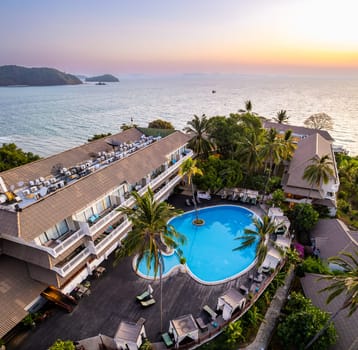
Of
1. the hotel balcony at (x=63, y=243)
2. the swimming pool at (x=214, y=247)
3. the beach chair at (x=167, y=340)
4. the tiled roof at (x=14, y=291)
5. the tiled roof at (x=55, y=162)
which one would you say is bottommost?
the swimming pool at (x=214, y=247)

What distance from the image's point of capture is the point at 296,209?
107 ft

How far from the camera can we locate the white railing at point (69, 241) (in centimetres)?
1836

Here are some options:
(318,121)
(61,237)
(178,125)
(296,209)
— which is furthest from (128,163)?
(178,125)

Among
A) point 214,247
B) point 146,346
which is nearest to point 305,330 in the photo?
point 146,346

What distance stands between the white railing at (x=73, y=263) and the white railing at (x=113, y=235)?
1049 millimetres

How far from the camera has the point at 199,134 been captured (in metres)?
43.0

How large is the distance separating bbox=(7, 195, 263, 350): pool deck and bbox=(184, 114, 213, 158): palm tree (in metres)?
25.9

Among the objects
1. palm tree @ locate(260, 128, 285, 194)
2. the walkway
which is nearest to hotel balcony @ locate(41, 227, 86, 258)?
the walkway

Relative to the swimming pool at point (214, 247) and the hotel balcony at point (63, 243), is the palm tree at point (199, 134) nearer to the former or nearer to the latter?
the swimming pool at point (214, 247)

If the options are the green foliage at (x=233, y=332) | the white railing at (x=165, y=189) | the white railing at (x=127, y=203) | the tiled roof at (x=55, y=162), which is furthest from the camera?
the white railing at (x=165, y=189)

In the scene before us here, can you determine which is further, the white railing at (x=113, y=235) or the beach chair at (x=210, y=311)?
the white railing at (x=113, y=235)

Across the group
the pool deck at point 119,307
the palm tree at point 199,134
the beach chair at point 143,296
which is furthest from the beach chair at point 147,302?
the palm tree at point 199,134

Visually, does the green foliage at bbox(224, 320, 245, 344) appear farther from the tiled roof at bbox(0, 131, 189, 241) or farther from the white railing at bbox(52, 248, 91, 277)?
the tiled roof at bbox(0, 131, 189, 241)

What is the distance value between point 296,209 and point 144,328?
26.5 meters
